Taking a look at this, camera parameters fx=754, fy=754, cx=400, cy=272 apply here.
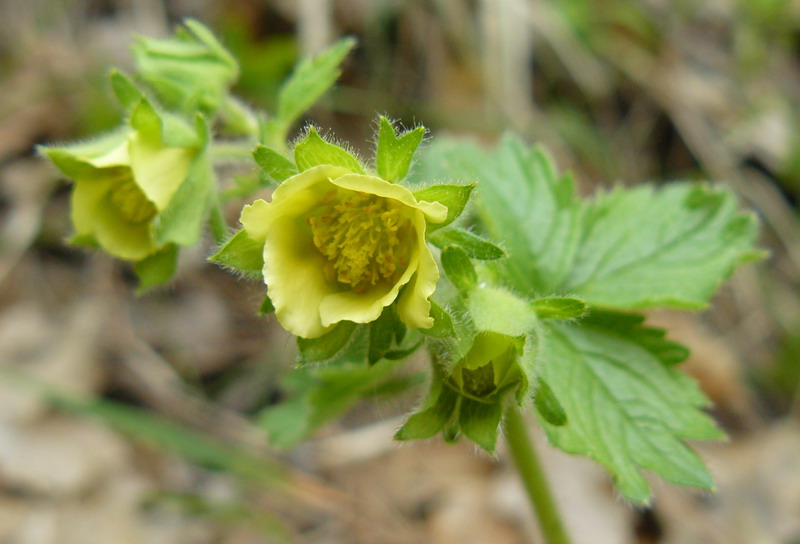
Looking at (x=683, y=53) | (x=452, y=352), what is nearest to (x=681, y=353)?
(x=452, y=352)

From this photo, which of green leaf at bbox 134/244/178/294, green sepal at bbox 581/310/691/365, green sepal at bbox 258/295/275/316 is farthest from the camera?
green sepal at bbox 581/310/691/365

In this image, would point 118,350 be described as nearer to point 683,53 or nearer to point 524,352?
point 524,352

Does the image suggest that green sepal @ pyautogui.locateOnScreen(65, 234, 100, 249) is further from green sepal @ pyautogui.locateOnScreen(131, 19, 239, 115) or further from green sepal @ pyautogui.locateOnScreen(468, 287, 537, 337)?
green sepal @ pyautogui.locateOnScreen(468, 287, 537, 337)

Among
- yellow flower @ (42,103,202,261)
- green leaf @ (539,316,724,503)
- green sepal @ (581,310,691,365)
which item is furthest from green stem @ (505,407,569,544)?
yellow flower @ (42,103,202,261)

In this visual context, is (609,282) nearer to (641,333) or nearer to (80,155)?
(641,333)

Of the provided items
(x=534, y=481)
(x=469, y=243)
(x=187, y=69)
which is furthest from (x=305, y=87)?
(x=534, y=481)

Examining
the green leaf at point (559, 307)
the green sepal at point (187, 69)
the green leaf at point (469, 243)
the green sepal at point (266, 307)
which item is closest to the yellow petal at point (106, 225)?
the green sepal at point (187, 69)
